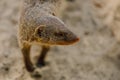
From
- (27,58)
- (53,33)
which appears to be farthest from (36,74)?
(53,33)

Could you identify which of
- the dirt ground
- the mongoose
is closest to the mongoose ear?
the mongoose

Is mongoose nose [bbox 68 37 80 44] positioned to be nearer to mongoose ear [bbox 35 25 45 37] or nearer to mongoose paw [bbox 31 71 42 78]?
mongoose ear [bbox 35 25 45 37]

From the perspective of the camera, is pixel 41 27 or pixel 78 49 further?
pixel 78 49

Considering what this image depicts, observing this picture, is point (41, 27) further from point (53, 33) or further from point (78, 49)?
point (78, 49)

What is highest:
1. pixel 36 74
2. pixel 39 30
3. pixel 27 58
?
pixel 39 30

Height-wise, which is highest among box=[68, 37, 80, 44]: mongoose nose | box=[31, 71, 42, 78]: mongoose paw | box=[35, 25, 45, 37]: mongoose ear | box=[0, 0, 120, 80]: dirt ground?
box=[68, 37, 80, 44]: mongoose nose

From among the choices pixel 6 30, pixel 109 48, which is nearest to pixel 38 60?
pixel 6 30

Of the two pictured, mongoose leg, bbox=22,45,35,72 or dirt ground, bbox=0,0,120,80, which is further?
dirt ground, bbox=0,0,120,80
